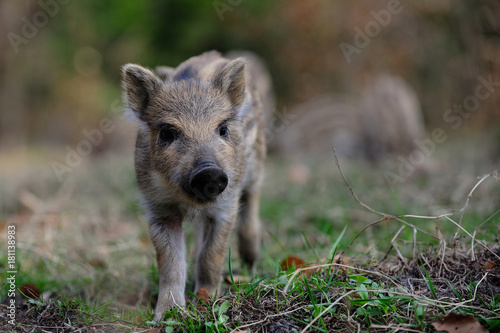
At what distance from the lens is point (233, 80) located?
418cm

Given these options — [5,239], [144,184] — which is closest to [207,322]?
[144,184]

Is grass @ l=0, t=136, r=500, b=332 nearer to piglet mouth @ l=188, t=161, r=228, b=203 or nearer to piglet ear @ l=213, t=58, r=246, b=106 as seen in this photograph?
piglet mouth @ l=188, t=161, r=228, b=203

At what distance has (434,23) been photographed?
1516 cm

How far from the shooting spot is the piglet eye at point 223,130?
387cm

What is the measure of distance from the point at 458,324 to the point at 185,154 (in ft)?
6.56

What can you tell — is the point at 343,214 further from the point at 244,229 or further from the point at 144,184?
the point at 144,184

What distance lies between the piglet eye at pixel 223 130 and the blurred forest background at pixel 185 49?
12.1 meters

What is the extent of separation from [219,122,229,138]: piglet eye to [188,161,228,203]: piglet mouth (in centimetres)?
61

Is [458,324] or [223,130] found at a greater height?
[223,130]

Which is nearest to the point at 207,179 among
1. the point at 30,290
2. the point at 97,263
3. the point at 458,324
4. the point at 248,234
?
the point at 458,324

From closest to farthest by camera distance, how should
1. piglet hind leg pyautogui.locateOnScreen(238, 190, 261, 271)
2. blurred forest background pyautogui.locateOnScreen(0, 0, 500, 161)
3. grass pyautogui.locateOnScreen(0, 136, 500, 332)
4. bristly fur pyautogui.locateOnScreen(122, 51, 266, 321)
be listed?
grass pyautogui.locateOnScreen(0, 136, 500, 332), bristly fur pyautogui.locateOnScreen(122, 51, 266, 321), piglet hind leg pyautogui.locateOnScreen(238, 190, 261, 271), blurred forest background pyautogui.locateOnScreen(0, 0, 500, 161)

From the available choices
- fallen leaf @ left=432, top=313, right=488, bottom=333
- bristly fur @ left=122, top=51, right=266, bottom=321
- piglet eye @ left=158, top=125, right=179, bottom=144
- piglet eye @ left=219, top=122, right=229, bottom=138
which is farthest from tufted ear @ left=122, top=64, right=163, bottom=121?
fallen leaf @ left=432, top=313, right=488, bottom=333

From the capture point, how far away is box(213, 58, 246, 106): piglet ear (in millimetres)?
4102

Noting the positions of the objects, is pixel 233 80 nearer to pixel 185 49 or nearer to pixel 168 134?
pixel 168 134
